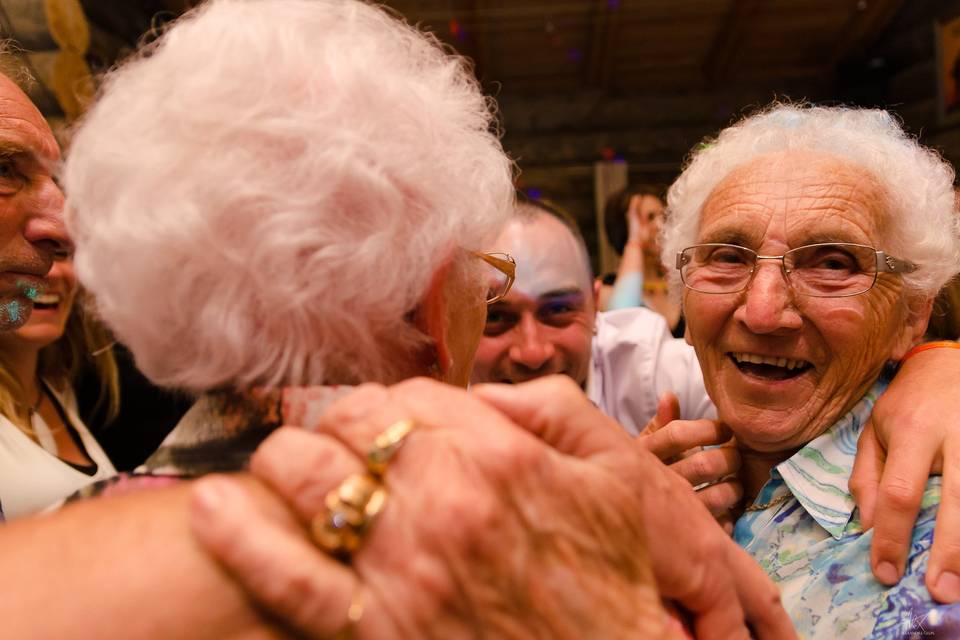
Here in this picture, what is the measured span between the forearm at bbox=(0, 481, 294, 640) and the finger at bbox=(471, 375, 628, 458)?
0.23 meters

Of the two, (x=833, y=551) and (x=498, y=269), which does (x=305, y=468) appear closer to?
(x=498, y=269)

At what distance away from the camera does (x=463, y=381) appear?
39.5 inches

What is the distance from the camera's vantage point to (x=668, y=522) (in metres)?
0.76

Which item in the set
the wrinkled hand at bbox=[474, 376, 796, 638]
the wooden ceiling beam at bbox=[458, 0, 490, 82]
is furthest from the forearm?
the wooden ceiling beam at bbox=[458, 0, 490, 82]

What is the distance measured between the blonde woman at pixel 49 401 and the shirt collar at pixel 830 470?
1.51m

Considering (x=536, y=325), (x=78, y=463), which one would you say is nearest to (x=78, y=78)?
(x=78, y=463)

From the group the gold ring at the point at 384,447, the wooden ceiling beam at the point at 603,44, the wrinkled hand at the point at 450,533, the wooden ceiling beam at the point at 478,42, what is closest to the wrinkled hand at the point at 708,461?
the wrinkled hand at the point at 450,533

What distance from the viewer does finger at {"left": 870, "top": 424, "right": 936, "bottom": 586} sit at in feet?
3.43

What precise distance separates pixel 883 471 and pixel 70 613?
1.18m

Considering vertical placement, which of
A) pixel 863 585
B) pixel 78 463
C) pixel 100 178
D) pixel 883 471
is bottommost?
pixel 78 463

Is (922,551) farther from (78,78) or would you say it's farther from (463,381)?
(78,78)

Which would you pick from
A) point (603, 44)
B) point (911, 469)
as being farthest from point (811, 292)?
point (603, 44)

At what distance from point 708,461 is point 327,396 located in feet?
3.29

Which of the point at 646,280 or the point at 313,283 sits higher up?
the point at 313,283
